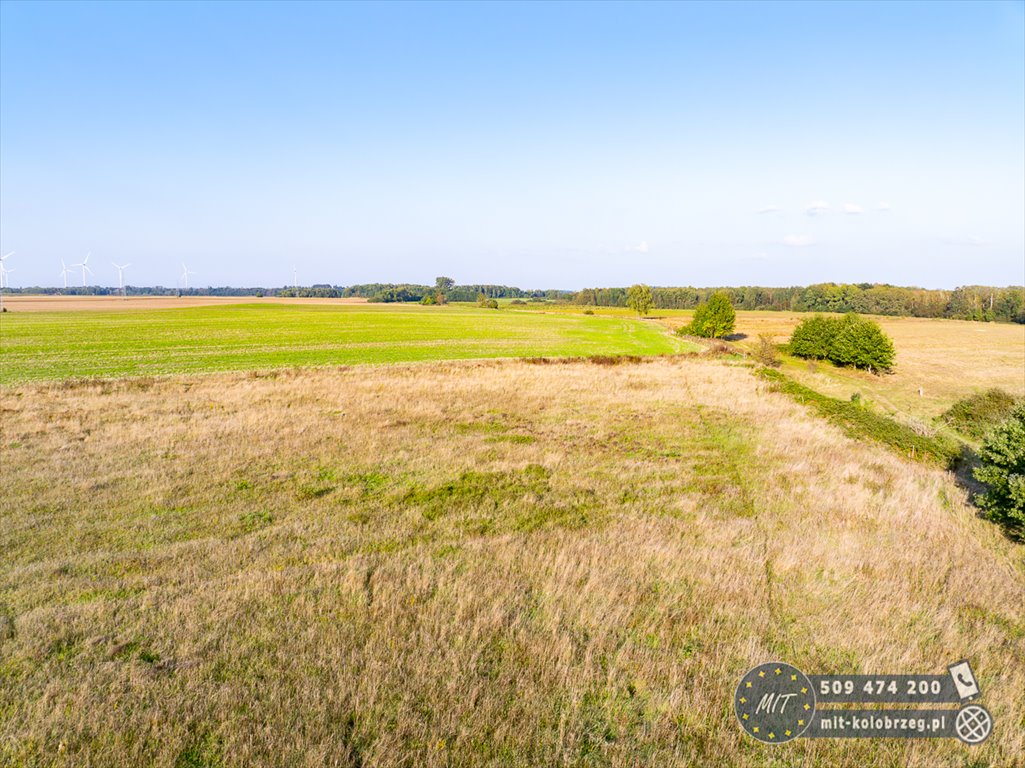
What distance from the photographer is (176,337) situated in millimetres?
53375

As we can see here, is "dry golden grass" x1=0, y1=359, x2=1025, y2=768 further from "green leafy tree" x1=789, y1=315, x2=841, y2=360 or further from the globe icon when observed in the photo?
"green leafy tree" x1=789, y1=315, x2=841, y2=360

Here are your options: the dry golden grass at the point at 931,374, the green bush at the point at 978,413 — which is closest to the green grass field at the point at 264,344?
the dry golden grass at the point at 931,374

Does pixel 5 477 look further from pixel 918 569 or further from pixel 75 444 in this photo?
pixel 918 569

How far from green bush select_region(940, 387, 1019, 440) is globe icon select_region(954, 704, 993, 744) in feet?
84.2

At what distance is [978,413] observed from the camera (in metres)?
26.9

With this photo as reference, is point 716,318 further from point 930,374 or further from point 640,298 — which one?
point 640,298

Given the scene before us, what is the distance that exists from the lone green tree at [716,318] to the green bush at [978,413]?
51.5 meters

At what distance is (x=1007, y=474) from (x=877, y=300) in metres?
167

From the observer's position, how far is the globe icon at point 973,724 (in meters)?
5.21

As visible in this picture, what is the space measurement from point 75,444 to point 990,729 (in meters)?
22.5

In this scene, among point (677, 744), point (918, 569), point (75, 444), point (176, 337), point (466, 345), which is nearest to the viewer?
point (677, 744)

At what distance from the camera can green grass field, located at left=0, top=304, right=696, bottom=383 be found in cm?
3656

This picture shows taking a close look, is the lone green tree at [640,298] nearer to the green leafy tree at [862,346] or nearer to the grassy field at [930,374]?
the grassy field at [930,374]

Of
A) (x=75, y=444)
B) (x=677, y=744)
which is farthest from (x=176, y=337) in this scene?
(x=677, y=744)
